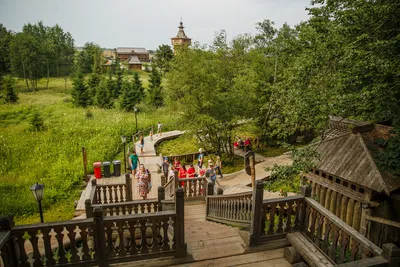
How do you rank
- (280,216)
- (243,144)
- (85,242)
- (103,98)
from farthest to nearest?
(103,98) < (243,144) < (280,216) < (85,242)

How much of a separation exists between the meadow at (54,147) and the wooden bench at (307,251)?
10.9m

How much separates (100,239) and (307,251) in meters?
3.86

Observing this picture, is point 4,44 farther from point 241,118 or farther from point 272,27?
point 241,118

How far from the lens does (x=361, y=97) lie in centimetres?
807

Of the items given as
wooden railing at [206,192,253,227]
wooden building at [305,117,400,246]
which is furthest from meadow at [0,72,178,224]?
wooden building at [305,117,400,246]

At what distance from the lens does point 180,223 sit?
516 cm

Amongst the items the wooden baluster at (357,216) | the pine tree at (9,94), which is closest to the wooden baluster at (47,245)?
the wooden baluster at (357,216)

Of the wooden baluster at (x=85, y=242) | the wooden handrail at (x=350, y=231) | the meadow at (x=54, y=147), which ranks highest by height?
the wooden handrail at (x=350, y=231)

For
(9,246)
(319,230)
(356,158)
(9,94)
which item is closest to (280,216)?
(319,230)

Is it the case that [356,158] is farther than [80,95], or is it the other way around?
[80,95]

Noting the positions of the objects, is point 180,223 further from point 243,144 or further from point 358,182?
point 243,144

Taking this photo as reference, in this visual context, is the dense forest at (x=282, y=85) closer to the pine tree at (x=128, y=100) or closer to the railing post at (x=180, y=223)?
the pine tree at (x=128, y=100)

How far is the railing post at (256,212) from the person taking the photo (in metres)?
5.34

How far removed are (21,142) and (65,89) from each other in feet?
98.9
